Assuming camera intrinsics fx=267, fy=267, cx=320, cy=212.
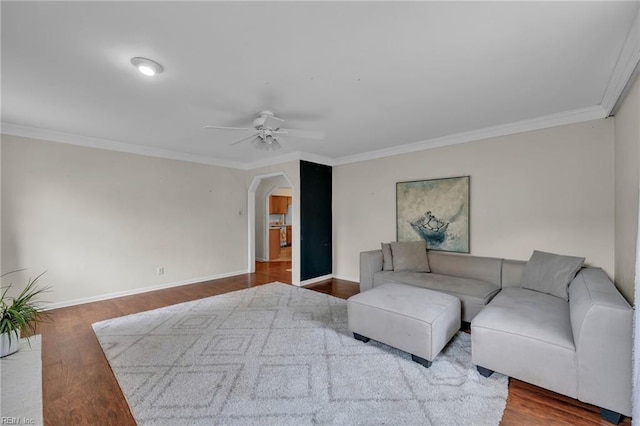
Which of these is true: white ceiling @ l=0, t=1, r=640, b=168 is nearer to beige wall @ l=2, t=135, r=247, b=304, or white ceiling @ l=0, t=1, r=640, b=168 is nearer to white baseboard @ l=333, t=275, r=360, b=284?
beige wall @ l=2, t=135, r=247, b=304

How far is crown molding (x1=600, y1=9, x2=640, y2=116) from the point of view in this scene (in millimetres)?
1728

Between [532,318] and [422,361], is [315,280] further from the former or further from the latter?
[532,318]

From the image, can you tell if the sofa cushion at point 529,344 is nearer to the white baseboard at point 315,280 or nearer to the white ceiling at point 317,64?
the white ceiling at point 317,64

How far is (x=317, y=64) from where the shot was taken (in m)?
2.05

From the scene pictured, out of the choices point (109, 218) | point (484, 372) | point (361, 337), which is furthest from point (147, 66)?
point (484, 372)

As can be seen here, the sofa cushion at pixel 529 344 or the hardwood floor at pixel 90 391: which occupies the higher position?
the sofa cushion at pixel 529 344

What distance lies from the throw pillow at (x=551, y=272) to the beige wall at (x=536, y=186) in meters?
0.39

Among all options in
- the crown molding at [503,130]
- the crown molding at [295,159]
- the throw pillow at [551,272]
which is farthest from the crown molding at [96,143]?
the throw pillow at [551,272]

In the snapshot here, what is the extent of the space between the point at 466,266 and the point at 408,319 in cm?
181

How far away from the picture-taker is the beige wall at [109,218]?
349cm

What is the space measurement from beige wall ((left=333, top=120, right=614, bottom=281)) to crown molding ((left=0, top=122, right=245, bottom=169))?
3744 millimetres

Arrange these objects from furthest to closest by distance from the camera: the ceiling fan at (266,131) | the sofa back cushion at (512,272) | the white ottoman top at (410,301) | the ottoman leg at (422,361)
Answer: the sofa back cushion at (512,272)
the ceiling fan at (266,131)
the white ottoman top at (410,301)
the ottoman leg at (422,361)

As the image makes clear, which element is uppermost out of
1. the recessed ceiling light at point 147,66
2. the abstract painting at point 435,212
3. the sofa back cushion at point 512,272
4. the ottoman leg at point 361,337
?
the recessed ceiling light at point 147,66

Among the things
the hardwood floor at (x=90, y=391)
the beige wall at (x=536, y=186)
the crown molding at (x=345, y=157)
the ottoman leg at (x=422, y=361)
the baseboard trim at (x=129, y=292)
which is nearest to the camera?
the hardwood floor at (x=90, y=391)
